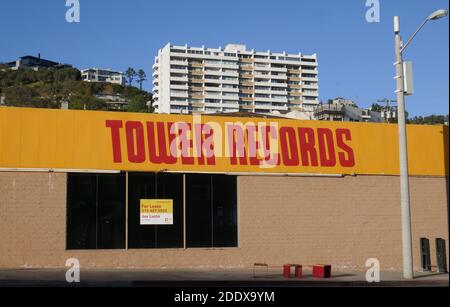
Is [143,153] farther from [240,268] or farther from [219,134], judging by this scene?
[240,268]

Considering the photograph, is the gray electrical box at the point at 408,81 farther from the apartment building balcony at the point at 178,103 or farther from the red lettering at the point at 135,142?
the apartment building balcony at the point at 178,103

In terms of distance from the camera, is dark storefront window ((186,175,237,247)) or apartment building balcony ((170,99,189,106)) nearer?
dark storefront window ((186,175,237,247))

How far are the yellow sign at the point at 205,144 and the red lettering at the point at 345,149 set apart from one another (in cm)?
4

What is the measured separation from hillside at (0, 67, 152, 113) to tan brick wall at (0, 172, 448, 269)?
113599 millimetres

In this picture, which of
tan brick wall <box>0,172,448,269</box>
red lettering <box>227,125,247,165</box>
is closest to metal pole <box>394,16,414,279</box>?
tan brick wall <box>0,172,448,269</box>

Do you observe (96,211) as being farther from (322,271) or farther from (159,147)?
(322,271)

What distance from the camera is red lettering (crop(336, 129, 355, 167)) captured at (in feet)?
82.3

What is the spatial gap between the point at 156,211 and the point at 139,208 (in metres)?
0.64

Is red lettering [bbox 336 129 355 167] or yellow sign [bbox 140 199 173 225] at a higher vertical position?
red lettering [bbox 336 129 355 167]

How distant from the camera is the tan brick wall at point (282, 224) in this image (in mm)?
21484

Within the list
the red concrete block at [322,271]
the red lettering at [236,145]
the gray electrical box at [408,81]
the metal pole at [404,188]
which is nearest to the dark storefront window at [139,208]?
the red lettering at [236,145]

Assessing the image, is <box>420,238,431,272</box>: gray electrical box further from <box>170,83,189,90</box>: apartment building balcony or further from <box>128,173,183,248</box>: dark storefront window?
<box>170,83,189,90</box>: apartment building balcony

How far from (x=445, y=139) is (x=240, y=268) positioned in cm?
1046

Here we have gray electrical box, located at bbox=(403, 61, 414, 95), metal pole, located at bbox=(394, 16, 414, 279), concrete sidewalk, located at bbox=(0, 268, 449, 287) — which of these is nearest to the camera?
concrete sidewalk, located at bbox=(0, 268, 449, 287)
